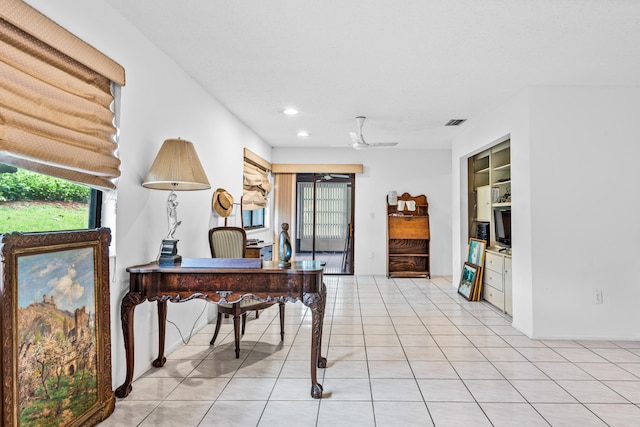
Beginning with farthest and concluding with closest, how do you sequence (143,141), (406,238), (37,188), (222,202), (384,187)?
(384,187) < (406,238) < (222,202) < (143,141) < (37,188)

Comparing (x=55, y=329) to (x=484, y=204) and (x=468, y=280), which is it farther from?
(x=484, y=204)

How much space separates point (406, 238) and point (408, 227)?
0.71 feet

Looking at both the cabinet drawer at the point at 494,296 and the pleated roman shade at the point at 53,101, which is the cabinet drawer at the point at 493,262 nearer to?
the cabinet drawer at the point at 494,296

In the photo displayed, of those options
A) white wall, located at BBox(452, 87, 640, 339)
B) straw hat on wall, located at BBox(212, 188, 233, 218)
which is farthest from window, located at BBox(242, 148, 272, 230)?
white wall, located at BBox(452, 87, 640, 339)

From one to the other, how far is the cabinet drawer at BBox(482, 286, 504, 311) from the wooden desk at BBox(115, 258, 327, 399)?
308 cm

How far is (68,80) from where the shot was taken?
193cm

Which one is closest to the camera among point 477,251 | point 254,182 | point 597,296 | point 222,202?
point 597,296

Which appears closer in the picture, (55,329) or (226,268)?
Answer: (55,329)

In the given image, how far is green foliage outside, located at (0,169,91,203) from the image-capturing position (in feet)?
5.65

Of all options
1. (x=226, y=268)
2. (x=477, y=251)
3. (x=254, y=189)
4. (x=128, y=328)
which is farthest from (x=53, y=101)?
(x=477, y=251)

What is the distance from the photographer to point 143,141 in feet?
8.76

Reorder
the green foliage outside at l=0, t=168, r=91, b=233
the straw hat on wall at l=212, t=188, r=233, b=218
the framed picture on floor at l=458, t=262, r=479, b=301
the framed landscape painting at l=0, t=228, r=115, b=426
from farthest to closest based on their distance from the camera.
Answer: the framed picture on floor at l=458, t=262, r=479, b=301
the straw hat on wall at l=212, t=188, r=233, b=218
the green foliage outside at l=0, t=168, r=91, b=233
the framed landscape painting at l=0, t=228, r=115, b=426

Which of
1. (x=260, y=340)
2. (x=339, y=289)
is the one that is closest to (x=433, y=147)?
(x=339, y=289)

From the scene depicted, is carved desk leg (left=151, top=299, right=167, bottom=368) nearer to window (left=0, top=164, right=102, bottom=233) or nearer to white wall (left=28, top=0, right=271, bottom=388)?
white wall (left=28, top=0, right=271, bottom=388)
